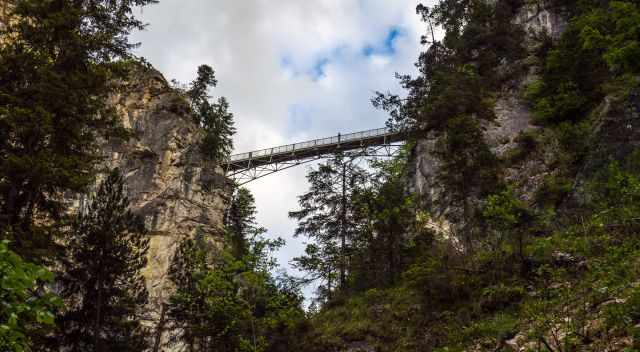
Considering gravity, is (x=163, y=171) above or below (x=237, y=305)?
above

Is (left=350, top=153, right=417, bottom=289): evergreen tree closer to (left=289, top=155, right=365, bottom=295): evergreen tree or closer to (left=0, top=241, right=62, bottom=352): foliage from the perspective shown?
(left=289, top=155, right=365, bottom=295): evergreen tree

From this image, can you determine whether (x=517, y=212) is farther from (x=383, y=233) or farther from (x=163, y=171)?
(x=163, y=171)

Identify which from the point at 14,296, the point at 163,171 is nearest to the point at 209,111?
the point at 163,171

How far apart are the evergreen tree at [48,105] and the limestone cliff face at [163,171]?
687 inches

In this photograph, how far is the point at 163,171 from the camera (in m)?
31.5

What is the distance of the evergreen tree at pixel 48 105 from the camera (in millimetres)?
9531

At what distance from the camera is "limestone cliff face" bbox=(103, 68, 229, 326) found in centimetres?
2928

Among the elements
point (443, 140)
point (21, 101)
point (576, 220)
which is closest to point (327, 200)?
point (443, 140)

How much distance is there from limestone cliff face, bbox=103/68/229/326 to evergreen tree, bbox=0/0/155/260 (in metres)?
17.5

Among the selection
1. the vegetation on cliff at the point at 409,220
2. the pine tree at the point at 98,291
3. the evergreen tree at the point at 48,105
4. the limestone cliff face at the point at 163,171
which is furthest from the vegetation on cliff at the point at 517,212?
the limestone cliff face at the point at 163,171

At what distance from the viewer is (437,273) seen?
14.6 metres

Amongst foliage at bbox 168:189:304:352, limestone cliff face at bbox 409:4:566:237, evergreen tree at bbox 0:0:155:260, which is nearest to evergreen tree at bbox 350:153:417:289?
limestone cliff face at bbox 409:4:566:237

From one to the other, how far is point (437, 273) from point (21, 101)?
38.3ft

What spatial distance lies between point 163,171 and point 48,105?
21.7 metres
